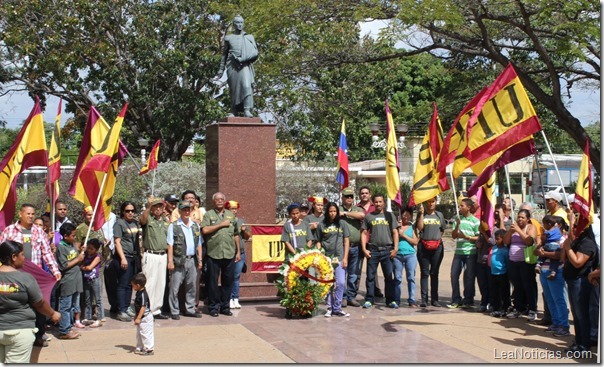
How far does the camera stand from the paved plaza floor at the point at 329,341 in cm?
840

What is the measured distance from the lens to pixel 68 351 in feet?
28.9

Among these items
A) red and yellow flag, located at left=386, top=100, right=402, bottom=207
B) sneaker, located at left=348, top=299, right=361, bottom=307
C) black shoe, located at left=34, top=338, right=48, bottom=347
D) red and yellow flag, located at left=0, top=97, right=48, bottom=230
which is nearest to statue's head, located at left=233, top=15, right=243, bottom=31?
red and yellow flag, located at left=386, top=100, right=402, bottom=207

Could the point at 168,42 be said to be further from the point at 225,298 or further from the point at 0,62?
the point at 225,298

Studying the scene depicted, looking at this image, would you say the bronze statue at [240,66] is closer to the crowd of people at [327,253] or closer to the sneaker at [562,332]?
the crowd of people at [327,253]

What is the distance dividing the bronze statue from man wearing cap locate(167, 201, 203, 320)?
249cm

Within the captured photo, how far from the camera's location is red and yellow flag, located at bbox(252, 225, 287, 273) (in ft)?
40.2

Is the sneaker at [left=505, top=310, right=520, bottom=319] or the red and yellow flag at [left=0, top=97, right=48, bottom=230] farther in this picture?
the sneaker at [left=505, top=310, right=520, bottom=319]

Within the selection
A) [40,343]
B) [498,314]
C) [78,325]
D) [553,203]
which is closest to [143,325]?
[40,343]

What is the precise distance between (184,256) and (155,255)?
413mm

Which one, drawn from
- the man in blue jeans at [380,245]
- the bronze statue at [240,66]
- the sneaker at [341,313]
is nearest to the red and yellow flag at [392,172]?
the man in blue jeans at [380,245]

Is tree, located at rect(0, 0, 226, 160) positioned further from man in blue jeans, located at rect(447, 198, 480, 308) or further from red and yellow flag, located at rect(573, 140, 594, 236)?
red and yellow flag, located at rect(573, 140, 594, 236)

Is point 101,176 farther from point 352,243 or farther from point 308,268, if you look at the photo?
point 352,243

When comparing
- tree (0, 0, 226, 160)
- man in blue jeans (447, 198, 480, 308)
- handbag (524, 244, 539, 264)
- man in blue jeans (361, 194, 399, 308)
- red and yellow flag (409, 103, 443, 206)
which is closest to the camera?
handbag (524, 244, 539, 264)

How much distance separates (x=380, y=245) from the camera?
1186 centimetres
